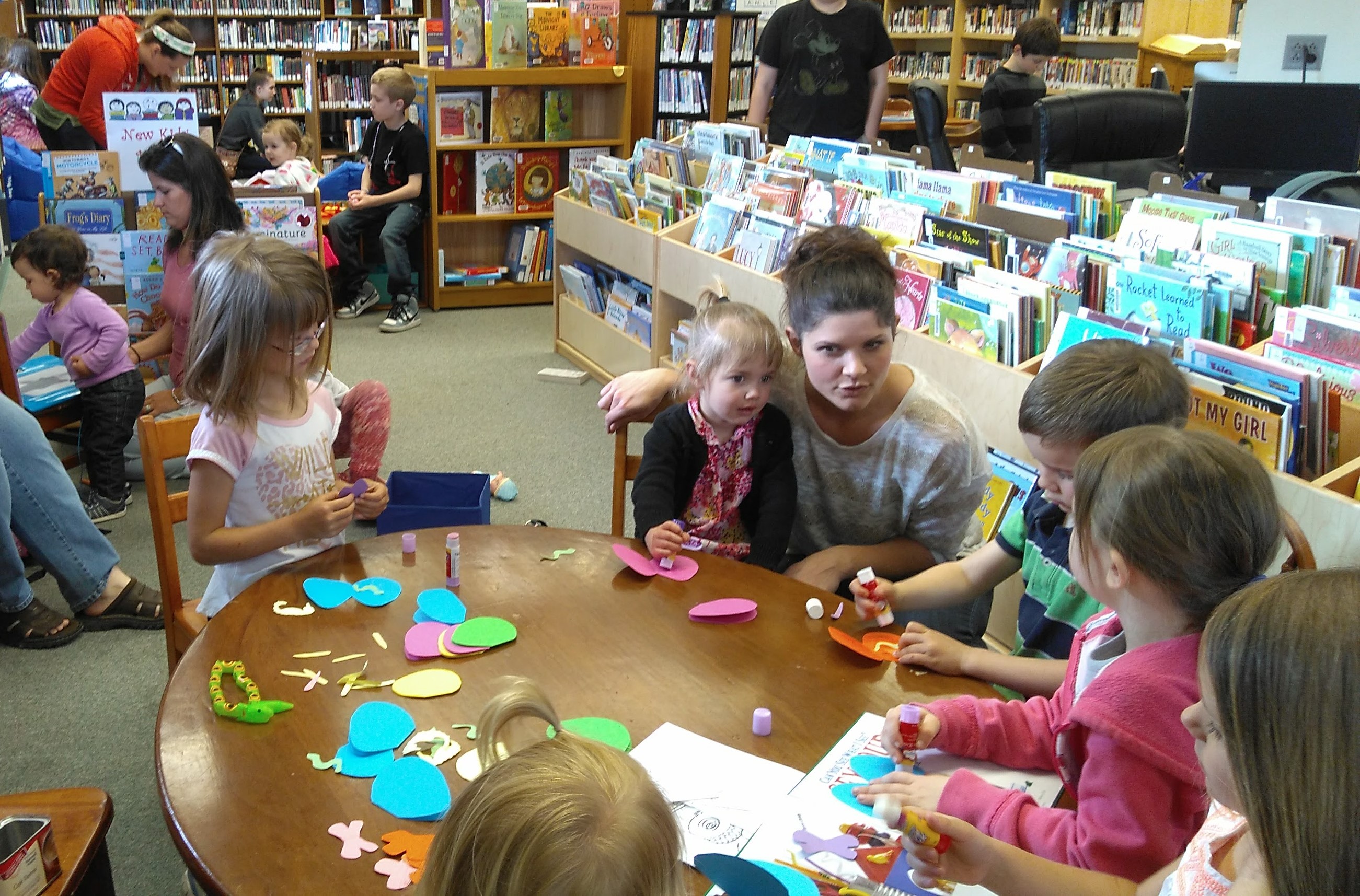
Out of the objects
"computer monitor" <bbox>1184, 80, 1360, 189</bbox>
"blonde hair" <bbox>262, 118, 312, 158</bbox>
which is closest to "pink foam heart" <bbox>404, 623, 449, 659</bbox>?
"computer monitor" <bbox>1184, 80, 1360, 189</bbox>

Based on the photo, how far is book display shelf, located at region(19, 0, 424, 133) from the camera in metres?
9.07

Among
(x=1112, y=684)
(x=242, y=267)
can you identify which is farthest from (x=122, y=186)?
(x=1112, y=684)

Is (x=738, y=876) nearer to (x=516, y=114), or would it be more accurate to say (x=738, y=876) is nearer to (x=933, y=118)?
(x=933, y=118)

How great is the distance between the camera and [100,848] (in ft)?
4.75

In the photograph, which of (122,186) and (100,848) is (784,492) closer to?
(100,848)

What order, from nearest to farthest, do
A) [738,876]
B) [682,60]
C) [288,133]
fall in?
[738,876]
[288,133]
[682,60]

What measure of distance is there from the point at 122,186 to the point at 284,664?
3247mm

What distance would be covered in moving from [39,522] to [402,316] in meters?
3.11

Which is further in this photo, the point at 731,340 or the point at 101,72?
the point at 101,72

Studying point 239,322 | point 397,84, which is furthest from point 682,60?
point 239,322

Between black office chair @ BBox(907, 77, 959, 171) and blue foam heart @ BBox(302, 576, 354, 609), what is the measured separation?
401 centimetres

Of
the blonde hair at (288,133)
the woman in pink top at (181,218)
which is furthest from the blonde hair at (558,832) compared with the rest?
the blonde hair at (288,133)

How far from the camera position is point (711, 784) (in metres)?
1.21

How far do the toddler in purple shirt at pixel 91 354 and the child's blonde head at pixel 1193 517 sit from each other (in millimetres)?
3202
